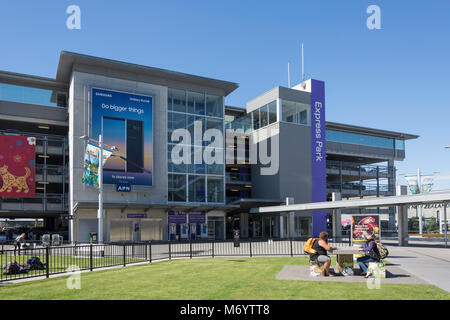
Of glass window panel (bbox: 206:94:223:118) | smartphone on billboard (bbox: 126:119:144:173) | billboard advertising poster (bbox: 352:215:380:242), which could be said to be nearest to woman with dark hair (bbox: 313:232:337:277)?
billboard advertising poster (bbox: 352:215:380:242)

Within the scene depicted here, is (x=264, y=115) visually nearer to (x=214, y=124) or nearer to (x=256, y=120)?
(x=256, y=120)

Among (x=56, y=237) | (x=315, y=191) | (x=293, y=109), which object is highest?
(x=293, y=109)

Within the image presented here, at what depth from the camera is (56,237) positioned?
34156mm

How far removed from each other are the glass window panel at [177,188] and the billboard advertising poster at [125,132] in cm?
250

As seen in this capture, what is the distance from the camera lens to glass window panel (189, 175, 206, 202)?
44031 millimetres

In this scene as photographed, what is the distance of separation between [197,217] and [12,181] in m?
19.3

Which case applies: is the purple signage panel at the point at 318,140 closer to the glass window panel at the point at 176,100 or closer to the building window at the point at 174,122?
the glass window panel at the point at 176,100

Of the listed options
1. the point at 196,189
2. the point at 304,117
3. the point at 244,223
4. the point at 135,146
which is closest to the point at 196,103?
the point at 135,146

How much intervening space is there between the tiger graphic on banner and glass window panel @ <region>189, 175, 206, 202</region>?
16.8m

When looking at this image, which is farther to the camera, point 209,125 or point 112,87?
point 209,125
